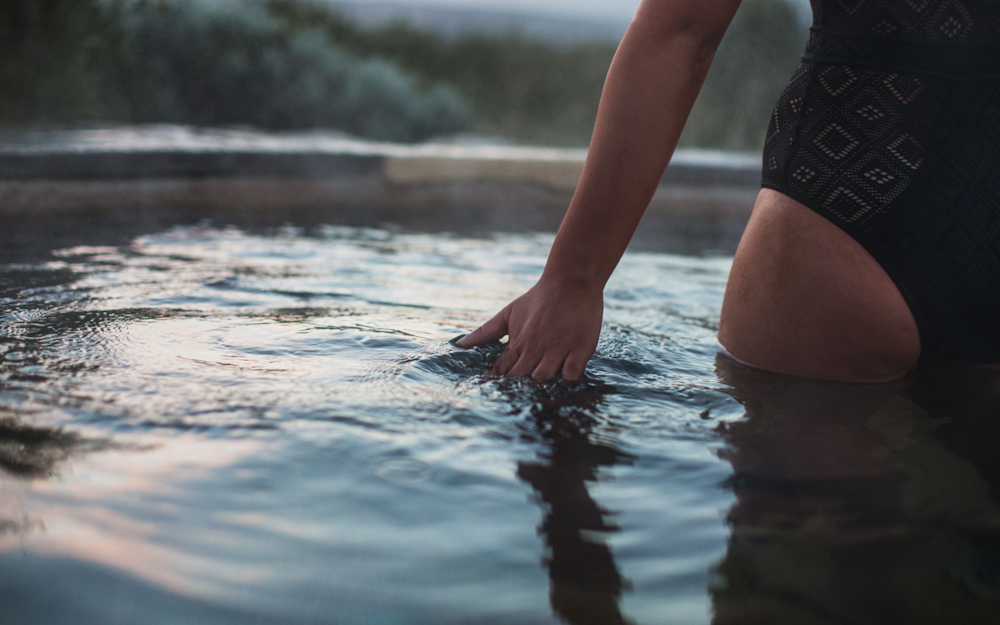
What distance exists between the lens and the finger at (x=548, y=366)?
4.10 feet

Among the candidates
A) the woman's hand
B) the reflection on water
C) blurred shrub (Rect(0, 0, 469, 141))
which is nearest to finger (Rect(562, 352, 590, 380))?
the woman's hand

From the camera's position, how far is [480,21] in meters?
24.2

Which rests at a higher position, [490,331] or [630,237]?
[630,237]

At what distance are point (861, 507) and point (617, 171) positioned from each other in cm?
59

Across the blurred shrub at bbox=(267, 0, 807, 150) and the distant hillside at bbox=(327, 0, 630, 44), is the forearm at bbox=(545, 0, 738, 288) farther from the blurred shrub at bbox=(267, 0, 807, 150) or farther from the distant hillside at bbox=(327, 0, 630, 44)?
the distant hillside at bbox=(327, 0, 630, 44)

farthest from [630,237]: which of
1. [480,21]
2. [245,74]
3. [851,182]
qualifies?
[480,21]

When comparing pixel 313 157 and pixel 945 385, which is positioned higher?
pixel 313 157

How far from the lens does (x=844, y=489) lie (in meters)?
0.93

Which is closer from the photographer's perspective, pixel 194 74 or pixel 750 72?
pixel 194 74

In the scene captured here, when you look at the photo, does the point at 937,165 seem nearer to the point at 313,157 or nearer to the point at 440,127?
the point at 313,157

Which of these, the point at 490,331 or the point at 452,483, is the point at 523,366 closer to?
the point at 490,331

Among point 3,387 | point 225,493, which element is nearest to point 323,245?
point 3,387

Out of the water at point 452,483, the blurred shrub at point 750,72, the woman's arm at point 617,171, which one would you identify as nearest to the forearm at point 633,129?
the woman's arm at point 617,171

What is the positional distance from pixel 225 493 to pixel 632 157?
75 cm
